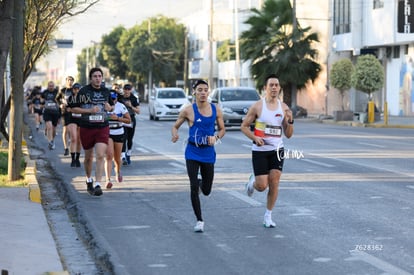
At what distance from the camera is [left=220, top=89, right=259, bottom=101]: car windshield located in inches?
1331

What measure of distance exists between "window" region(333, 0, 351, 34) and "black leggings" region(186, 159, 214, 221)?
144 feet

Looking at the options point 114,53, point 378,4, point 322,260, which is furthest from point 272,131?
point 114,53

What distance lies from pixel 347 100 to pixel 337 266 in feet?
157

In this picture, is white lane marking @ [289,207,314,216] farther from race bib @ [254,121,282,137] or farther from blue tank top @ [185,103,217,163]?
blue tank top @ [185,103,217,163]

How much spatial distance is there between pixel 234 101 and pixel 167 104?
41.7ft

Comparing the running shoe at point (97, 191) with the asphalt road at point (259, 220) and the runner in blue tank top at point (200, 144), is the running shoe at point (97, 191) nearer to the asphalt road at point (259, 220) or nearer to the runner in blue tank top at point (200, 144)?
the asphalt road at point (259, 220)

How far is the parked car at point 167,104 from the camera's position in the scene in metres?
45.5

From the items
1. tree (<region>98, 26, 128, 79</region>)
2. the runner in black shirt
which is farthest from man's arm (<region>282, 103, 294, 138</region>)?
tree (<region>98, 26, 128, 79</region>)

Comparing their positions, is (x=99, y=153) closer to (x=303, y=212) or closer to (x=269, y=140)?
(x=303, y=212)

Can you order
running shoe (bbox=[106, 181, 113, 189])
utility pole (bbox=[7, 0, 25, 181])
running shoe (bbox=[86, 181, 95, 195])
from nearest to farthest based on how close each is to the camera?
1. running shoe (bbox=[86, 181, 95, 195])
2. running shoe (bbox=[106, 181, 113, 189])
3. utility pole (bbox=[7, 0, 25, 181])

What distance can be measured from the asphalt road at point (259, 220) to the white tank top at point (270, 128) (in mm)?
981

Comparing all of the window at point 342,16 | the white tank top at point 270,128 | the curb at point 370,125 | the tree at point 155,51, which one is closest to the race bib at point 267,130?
the white tank top at point 270,128

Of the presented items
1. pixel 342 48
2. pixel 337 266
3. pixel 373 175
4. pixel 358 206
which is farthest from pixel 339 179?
pixel 342 48

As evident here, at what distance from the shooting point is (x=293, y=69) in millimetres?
48781
